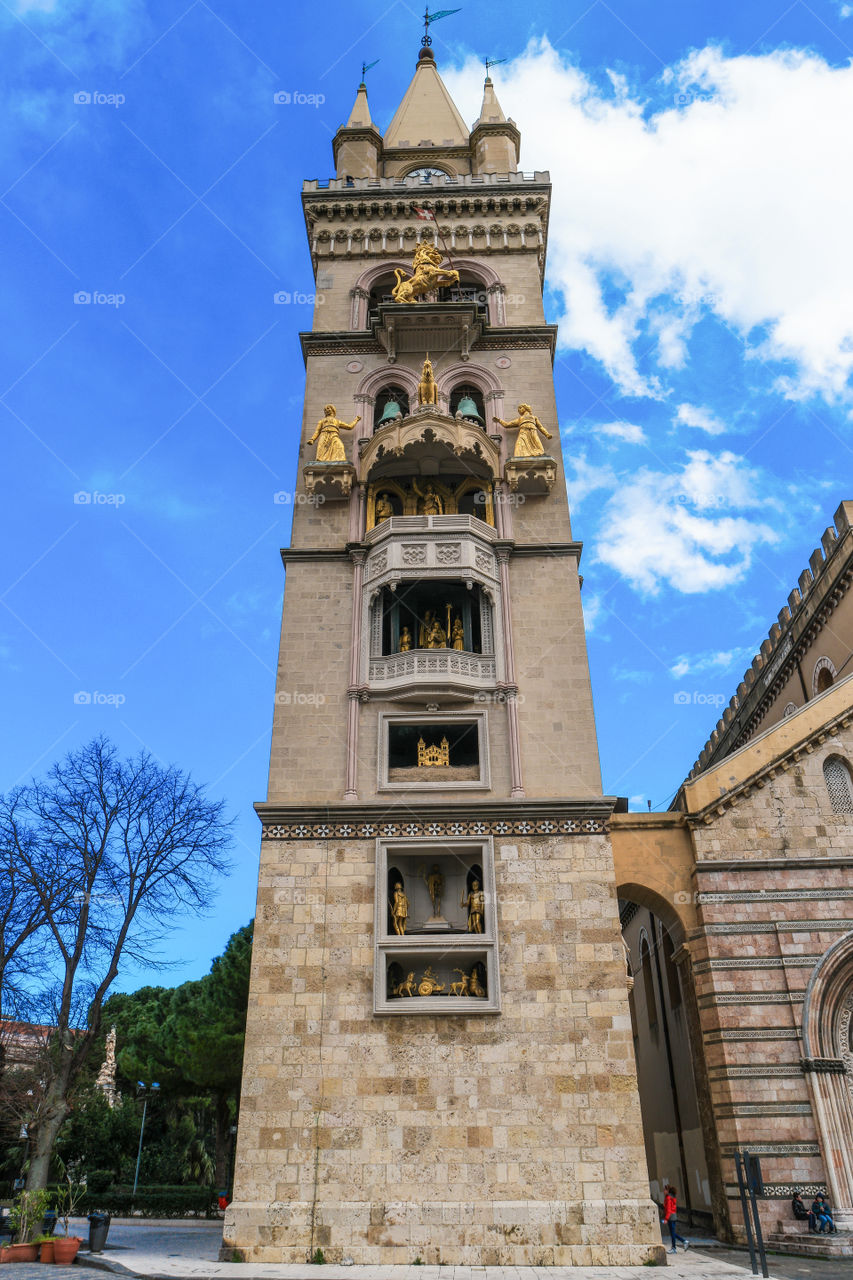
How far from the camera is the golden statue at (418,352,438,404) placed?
89.8ft

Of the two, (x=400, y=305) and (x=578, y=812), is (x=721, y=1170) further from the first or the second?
(x=400, y=305)

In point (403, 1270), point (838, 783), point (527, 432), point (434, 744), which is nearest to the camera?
point (403, 1270)

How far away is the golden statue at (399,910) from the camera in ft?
68.4

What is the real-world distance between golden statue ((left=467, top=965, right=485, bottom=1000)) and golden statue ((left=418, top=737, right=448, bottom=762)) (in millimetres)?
4949

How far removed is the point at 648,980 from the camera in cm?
3222

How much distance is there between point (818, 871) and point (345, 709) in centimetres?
1229

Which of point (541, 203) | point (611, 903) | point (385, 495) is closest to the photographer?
point (611, 903)

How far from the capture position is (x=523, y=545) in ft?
84.5

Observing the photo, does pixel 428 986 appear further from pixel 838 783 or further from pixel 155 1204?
pixel 155 1204

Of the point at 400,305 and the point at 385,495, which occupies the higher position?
the point at 400,305

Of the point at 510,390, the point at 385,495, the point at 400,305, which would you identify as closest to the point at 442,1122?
the point at 385,495

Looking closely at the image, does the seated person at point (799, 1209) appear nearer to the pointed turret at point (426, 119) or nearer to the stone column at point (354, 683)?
the stone column at point (354, 683)

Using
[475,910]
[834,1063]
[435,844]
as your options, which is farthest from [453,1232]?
[834,1063]

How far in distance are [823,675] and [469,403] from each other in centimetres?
1564
